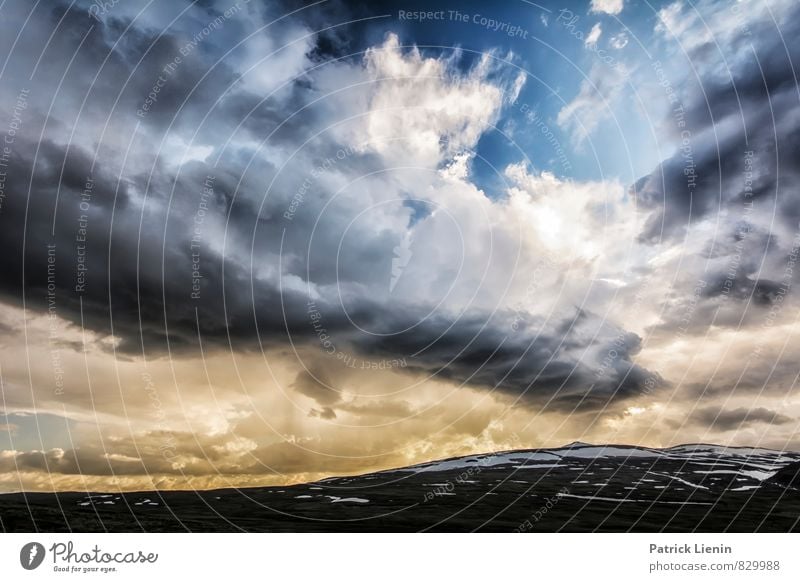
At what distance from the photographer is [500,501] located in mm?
83875

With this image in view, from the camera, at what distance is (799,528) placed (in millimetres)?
59375

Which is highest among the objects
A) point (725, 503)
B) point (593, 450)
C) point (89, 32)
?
point (89, 32)

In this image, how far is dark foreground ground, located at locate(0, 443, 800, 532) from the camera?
50625mm

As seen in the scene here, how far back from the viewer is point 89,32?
84.9 feet

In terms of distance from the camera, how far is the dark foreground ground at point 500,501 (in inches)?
1993
